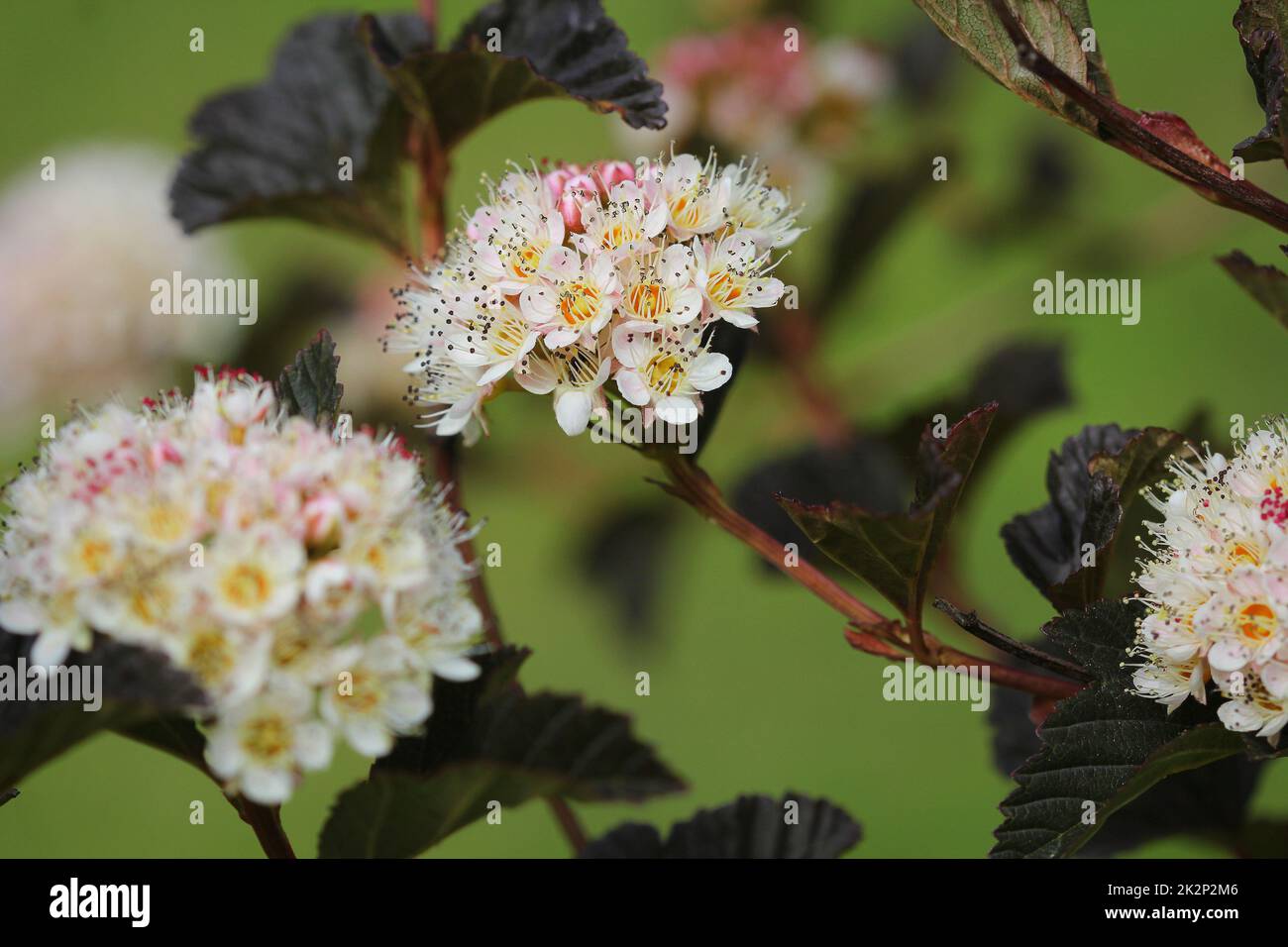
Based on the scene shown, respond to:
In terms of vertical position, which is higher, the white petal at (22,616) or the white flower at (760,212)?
the white flower at (760,212)

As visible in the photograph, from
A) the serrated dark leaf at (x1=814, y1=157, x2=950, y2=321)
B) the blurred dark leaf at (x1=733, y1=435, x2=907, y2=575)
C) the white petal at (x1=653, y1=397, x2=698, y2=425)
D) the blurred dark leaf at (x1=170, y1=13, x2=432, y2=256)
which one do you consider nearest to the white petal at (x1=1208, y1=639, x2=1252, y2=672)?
the white petal at (x1=653, y1=397, x2=698, y2=425)

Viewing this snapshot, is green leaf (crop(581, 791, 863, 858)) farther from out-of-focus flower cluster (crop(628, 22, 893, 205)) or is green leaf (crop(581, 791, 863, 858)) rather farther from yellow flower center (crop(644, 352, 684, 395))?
out-of-focus flower cluster (crop(628, 22, 893, 205))

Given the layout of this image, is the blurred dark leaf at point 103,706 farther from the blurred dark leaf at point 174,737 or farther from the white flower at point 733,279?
the white flower at point 733,279

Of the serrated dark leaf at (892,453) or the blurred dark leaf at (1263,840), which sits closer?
the blurred dark leaf at (1263,840)

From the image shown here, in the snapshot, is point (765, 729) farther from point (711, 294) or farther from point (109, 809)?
point (711, 294)

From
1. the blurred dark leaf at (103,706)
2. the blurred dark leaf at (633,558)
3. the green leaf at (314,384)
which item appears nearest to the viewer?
the blurred dark leaf at (103,706)

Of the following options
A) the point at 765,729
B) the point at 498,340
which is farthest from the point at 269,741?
the point at 765,729

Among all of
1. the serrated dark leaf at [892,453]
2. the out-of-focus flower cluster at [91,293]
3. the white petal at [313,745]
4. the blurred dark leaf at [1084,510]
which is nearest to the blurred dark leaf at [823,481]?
the serrated dark leaf at [892,453]
